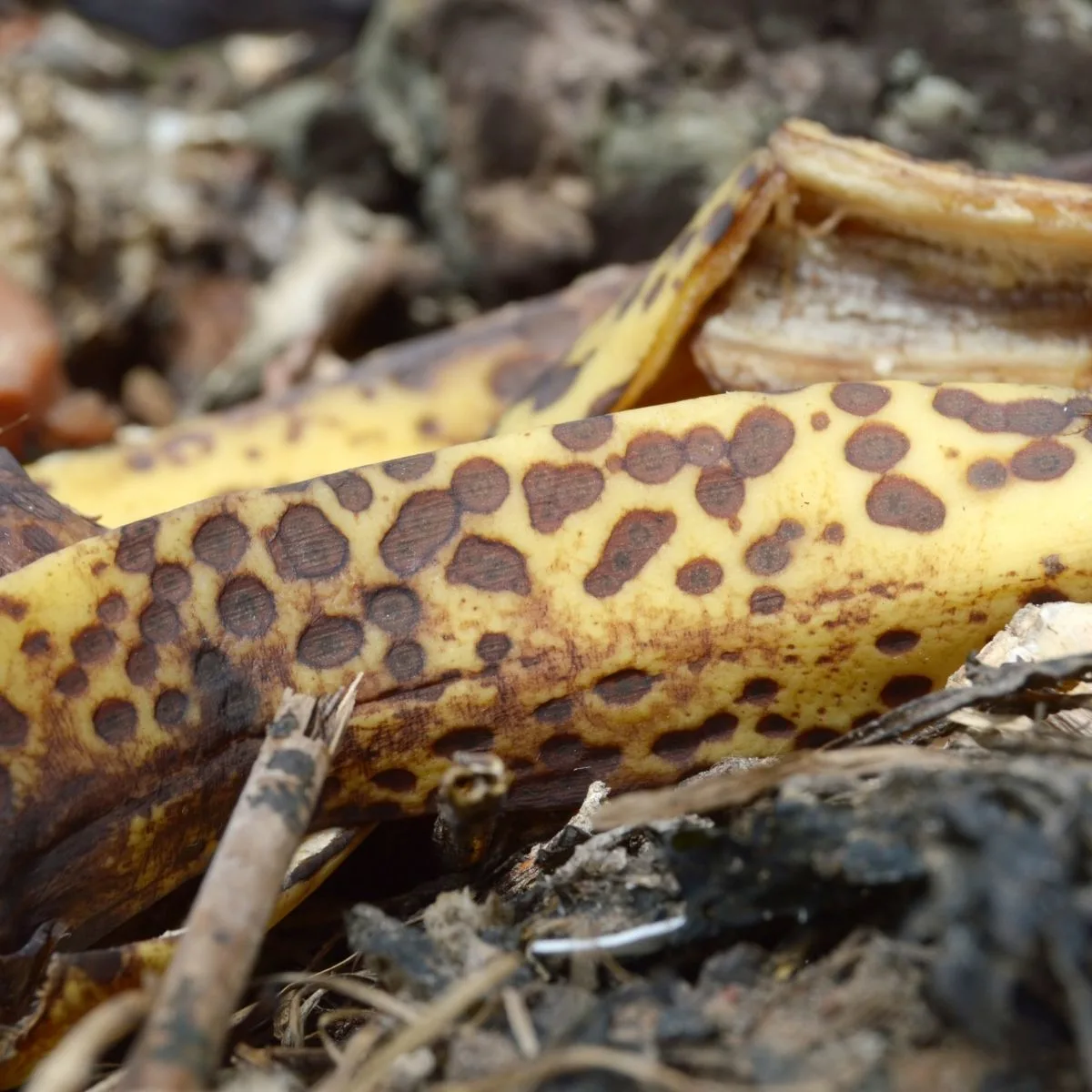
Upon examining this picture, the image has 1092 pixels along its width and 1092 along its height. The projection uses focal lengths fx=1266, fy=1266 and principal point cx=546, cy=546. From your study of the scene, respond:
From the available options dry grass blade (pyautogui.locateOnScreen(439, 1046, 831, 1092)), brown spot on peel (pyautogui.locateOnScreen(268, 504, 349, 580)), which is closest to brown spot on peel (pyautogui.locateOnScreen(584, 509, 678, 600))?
brown spot on peel (pyautogui.locateOnScreen(268, 504, 349, 580))

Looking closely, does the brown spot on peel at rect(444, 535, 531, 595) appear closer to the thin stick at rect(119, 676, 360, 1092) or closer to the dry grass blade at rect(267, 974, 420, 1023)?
the thin stick at rect(119, 676, 360, 1092)

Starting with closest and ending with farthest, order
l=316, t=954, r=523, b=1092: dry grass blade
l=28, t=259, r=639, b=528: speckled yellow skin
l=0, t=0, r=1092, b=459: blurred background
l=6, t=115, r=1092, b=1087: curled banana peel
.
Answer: l=316, t=954, r=523, b=1092: dry grass blade
l=6, t=115, r=1092, b=1087: curled banana peel
l=28, t=259, r=639, b=528: speckled yellow skin
l=0, t=0, r=1092, b=459: blurred background

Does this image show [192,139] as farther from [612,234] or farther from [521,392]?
[521,392]

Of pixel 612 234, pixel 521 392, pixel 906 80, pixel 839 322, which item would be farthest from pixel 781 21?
pixel 839 322

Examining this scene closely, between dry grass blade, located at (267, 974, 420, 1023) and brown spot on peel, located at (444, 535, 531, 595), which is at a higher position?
brown spot on peel, located at (444, 535, 531, 595)

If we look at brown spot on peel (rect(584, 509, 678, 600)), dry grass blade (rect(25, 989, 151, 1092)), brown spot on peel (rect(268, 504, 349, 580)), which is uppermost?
brown spot on peel (rect(268, 504, 349, 580))

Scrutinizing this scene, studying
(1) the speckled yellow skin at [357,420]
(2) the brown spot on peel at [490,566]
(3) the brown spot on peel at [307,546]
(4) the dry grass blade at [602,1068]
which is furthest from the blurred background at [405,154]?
(4) the dry grass blade at [602,1068]
